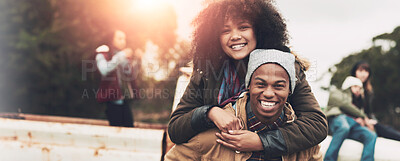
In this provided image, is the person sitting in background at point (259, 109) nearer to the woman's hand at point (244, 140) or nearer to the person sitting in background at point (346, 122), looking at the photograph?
the woman's hand at point (244, 140)

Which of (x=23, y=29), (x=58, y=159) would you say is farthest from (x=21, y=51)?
(x=58, y=159)

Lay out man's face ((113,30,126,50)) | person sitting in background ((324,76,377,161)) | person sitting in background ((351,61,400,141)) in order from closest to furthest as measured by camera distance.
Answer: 1. person sitting in background ((324,76,377,161))
2. person sitting in background ((351,61,400,141))
3. man's face ((113,30,126,50))

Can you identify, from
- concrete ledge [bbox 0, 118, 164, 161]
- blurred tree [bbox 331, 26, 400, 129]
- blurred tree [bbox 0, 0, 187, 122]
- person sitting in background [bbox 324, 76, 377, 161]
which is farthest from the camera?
blurred tree [bbox 331, 26, 400, 129]

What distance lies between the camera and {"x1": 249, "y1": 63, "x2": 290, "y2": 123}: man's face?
1.40m

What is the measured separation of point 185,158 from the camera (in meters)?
1.58

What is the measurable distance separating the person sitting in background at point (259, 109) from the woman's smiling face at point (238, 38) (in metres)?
0.17

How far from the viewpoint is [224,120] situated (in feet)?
4.70

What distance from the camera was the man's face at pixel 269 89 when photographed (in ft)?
4.61

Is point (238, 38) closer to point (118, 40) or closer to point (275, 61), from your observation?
point (275, 61)

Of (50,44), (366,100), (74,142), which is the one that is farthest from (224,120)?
(50,44)

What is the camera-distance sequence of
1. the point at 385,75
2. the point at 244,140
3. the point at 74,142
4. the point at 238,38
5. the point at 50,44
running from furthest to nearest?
the point at 385,75 < the point at 50,44 < the point at 74,142 < the point at 238,38 < the point at 244,140

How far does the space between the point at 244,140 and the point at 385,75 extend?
1266cm

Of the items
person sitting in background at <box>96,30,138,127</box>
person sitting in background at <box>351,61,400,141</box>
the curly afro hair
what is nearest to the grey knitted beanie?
the curly afro hair

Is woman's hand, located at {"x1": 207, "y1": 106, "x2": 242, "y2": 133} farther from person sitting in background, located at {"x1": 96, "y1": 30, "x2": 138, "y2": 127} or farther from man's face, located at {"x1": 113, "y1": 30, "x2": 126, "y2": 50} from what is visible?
man's face, located at {"x1": 113, "y1": 30, "x2": 126, "y2": 50}
